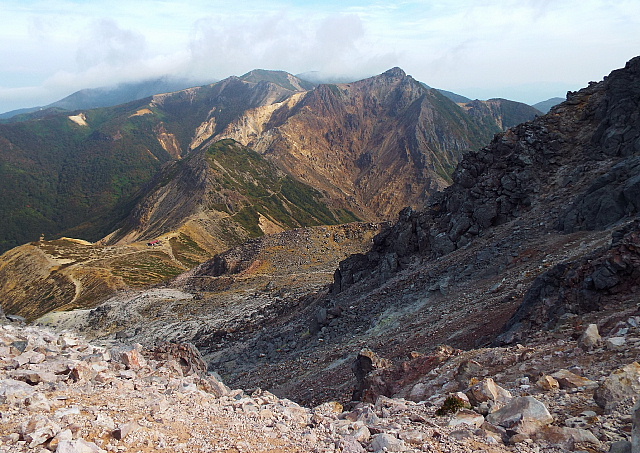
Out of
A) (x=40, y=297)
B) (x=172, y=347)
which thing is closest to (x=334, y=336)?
(x=172, y=347)

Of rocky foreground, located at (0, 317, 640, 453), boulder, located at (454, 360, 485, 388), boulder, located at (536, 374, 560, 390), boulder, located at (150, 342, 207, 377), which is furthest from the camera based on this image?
boulder, located at (150, 342, 207, 377)

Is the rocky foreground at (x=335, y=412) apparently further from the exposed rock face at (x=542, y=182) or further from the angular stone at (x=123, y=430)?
the exposed rock face at (x=542, y=182)

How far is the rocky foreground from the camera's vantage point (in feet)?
29.8

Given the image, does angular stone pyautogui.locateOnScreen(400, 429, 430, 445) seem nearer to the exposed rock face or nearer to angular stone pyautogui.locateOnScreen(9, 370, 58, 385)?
angular stone pyautogui.locateOnScreen(9, 370, 58, 385)

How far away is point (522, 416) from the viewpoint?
941 centimetres

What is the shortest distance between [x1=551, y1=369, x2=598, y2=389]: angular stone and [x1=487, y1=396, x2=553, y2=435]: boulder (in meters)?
1.75

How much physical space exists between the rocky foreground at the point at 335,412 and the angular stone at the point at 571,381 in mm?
30

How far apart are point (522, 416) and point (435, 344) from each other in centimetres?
1305

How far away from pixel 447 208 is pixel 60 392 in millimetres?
37771

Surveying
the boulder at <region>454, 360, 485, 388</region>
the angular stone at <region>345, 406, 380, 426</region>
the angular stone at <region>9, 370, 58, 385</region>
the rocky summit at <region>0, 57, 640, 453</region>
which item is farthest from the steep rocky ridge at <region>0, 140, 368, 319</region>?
the angular stone at <region>345, 406, 380, 426</region>

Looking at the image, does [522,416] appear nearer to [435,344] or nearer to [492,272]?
[435,344]

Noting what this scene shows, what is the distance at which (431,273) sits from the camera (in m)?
33.4

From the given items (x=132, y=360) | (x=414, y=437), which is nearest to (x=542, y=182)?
(x=414, y=437)

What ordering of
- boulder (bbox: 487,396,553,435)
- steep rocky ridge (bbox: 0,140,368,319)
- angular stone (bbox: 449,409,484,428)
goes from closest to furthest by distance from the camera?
1. boulder (bbox: 487,396,553,435)
2. angular stone (bbox: 449,409,484,428)
3. steep rocky ridge (bbox: 0,140,368,319)
